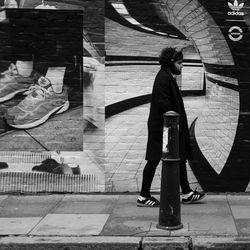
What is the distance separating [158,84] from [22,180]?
8.30ft

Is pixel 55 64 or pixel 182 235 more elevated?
pixel 55 64

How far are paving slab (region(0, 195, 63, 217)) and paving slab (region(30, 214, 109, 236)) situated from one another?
311mm

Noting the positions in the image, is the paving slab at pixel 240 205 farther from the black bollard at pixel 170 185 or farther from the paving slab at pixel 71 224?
the paving slab at pixel 71 224

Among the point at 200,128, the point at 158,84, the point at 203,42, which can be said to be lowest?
the point at 200,128

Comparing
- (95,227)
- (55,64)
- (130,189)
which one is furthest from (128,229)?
(55,64)

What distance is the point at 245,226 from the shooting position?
18.2 feet

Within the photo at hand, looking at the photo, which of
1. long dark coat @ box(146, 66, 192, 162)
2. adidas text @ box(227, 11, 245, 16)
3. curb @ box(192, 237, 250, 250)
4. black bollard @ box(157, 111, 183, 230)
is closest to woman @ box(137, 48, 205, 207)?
long dark coat @ box(146, 66, 192, 162)

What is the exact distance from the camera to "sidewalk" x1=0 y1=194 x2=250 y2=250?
5.03 meters

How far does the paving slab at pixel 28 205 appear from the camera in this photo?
6250mm

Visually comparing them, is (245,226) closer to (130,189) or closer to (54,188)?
(130,189)

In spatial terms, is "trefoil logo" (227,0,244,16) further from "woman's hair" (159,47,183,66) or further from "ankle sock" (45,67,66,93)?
"ankle sock" (45,67,66,93)

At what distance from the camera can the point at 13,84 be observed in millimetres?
7219

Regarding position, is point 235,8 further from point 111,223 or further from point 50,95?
point 111,223

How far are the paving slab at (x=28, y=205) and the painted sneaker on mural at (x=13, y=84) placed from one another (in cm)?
148
